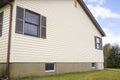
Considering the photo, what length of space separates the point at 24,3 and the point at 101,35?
12.4m

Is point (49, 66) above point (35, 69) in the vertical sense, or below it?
above

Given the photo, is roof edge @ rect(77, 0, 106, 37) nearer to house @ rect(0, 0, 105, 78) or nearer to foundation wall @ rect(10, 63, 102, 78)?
house @ rect(0, 0, 105, 78)

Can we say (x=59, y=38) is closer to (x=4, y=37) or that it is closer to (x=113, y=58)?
(x=4, y=37)

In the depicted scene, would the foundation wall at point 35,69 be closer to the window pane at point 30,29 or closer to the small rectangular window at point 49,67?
the small rectangular window at point 49,67

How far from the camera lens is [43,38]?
12297 mm

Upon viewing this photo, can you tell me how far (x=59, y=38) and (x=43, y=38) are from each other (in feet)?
6.28

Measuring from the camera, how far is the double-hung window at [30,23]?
10766mm

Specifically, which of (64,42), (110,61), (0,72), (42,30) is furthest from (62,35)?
(110,61)

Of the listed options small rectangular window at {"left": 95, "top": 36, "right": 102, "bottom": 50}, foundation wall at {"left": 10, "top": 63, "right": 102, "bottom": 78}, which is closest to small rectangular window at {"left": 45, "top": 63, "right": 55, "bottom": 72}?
foundation wall at {"left": 10, "top": 63, "right": 102, "bottom": 78}

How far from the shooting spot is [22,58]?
1066 centimetres

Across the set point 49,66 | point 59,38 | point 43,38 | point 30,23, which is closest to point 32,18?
point 30,23

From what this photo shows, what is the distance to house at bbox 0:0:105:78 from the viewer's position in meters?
10.5

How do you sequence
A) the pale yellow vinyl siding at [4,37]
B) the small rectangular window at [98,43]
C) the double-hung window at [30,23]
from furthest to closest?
the small rectangular window at [98,43] → the double-hung window at [30,23] → the pale yellow vinyl siding at [4,37]

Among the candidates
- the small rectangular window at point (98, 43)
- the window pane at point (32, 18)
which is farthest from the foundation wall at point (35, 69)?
the small rectangular window at point (98, 43)
